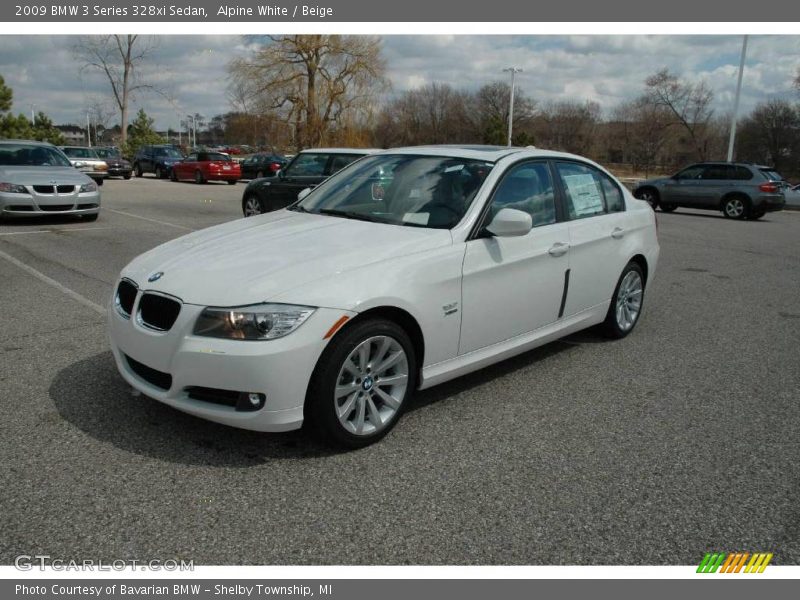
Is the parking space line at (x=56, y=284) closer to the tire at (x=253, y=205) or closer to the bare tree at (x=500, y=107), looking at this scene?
the tire at (x=253, y=205)

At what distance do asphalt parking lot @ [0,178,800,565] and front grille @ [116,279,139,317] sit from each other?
2.10ft

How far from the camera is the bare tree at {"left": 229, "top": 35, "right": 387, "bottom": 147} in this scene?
36625mm

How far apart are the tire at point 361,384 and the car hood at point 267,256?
38 centimetres

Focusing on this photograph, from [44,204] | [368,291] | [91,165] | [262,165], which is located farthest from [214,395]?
[262,165]

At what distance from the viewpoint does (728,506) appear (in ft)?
10.4

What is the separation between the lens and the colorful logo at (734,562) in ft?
9.09

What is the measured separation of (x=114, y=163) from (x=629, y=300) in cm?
3012

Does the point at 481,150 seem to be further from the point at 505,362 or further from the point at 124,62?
the point at 124,62

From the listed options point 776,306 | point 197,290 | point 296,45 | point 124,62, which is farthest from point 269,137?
point 197,290

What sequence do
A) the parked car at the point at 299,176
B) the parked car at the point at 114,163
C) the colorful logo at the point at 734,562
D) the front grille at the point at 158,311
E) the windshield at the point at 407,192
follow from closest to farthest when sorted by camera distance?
1. the colorful logo at the point at 734,562
2. the front grille at the point at 158,311
3. the windshield at the point at 407,192
4. the parked car at the point at 299,176
5. the parked car at the point at 114,163

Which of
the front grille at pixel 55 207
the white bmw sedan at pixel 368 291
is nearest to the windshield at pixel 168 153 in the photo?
the front grille at pixel 55 207

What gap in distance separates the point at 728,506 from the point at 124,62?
5795 cm

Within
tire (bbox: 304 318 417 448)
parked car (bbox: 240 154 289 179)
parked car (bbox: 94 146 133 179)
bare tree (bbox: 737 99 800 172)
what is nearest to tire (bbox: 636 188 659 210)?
parked car (bbox: 240 154 289 179)
